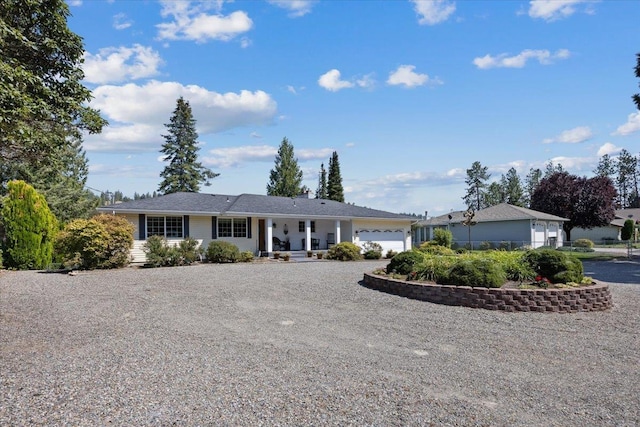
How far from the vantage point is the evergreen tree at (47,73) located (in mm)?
6926

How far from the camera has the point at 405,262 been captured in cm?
1146

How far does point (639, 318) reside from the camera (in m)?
7.80

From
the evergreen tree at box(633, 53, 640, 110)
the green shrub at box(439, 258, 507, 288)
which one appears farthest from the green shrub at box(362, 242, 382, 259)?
the evergreen tree at box(633, 53, 640, 110)

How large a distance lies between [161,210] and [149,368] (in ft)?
51.8

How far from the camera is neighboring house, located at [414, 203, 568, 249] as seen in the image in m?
32.0

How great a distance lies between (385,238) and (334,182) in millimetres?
22966

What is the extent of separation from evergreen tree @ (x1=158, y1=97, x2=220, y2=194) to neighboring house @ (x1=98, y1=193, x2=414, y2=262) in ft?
52.4

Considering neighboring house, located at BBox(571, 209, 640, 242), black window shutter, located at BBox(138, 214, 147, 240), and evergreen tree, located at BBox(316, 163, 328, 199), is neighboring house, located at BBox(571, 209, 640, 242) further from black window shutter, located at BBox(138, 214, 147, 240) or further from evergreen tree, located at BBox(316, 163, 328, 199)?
black window shutter, located at BBox(138, 214, 147, 240)

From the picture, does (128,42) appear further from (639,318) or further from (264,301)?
(639,318)

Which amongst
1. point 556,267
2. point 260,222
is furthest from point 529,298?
point 260,222

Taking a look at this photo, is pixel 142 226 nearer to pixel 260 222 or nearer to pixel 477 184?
pixel 260 222

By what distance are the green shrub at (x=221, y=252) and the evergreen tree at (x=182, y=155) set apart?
21.8 metres

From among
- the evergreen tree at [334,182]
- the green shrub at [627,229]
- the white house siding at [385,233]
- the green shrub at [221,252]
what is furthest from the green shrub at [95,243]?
the green shrub at [627,229]

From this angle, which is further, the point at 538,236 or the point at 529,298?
the point at 538,236
